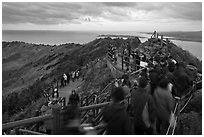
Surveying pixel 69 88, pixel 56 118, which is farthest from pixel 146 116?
pixel 69 88

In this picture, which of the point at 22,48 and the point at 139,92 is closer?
the point at 139,92

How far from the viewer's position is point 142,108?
558cm

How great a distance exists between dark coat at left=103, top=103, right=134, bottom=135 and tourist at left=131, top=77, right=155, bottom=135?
24.4 inches

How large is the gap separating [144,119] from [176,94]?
246 cm

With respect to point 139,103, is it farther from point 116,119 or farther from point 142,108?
point 116,119

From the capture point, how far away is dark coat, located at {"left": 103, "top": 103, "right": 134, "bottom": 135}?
4898 mm

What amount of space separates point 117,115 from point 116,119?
2.8 inches

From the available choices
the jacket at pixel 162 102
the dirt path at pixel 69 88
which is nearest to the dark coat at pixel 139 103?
the jacket at pixel 162 102

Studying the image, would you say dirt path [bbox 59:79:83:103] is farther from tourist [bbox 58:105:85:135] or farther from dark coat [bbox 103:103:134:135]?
dark coat [bbox 103:103:134:135]

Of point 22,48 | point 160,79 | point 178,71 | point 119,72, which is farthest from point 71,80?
point 22,48

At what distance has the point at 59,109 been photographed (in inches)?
224

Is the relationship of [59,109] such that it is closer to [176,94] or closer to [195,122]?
[176,94]

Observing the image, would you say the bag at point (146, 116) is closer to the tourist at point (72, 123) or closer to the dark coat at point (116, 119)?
the dark coat at point (116, 119)

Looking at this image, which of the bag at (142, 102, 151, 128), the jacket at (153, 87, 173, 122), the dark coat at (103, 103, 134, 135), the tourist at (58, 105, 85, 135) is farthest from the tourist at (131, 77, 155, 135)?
the tourist at (58, 105, 85, 135)
